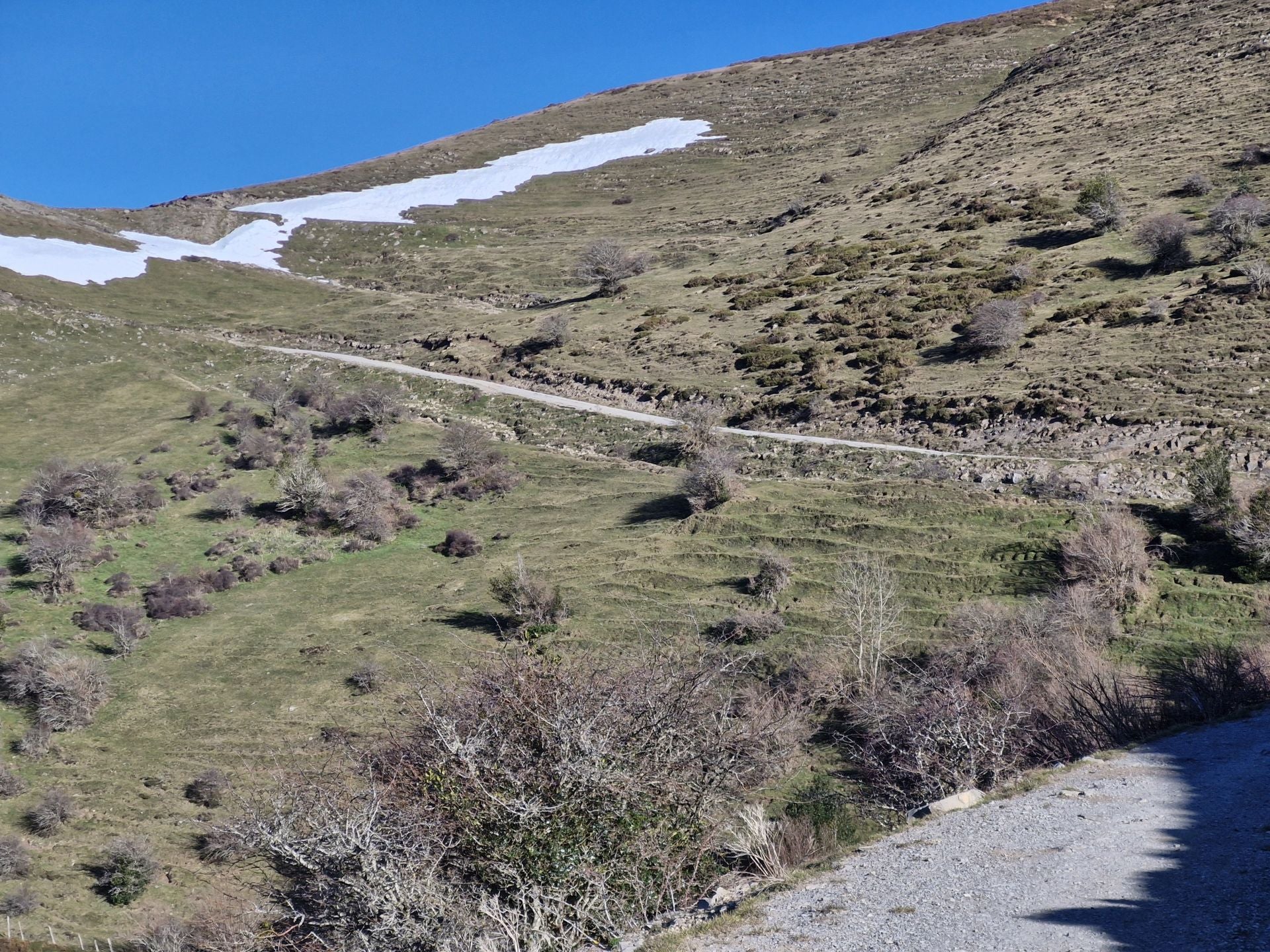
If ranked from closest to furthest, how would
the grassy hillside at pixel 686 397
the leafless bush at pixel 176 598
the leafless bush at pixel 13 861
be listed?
the leafless bush at pixel 13 861 < the grassy hillside at pixel 686 397 < the leafless bush at pixel 176 598

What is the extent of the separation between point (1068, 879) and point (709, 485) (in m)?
20.7

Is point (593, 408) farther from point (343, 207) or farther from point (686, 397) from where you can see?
point (343, 207)

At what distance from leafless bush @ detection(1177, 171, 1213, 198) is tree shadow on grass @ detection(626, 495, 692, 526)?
31.6 metres

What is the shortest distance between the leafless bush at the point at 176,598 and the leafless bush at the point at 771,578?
16.2 metres

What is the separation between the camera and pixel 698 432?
3447cm

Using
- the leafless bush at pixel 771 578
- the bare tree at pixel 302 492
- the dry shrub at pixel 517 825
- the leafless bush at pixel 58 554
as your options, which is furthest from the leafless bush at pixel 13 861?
the leafless bush at pixel 771 578

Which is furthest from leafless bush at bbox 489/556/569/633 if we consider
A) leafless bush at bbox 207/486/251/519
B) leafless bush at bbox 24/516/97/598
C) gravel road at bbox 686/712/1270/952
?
gravel road at bbox 686/712/1270/952

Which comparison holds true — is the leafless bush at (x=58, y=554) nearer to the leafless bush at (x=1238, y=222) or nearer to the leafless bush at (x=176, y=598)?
the leafless bush at (x=176, y=598)

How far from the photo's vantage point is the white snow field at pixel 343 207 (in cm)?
6725

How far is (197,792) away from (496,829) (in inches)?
492

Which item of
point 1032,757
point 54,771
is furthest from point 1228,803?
point 54,771

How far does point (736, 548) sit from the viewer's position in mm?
26562

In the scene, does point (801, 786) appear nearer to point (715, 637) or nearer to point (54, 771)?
point (715, 637)

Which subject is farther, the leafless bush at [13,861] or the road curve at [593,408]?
the road curve at [593,408]
